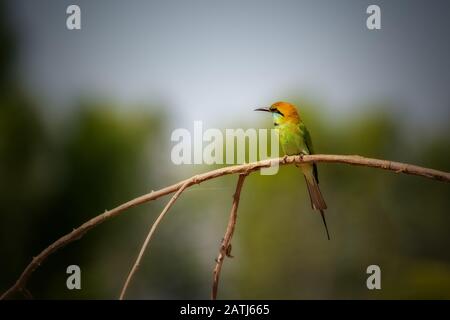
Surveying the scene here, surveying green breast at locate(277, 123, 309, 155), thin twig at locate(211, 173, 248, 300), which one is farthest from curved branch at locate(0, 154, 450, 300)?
green breast at locate(277, 123, 309, 155)

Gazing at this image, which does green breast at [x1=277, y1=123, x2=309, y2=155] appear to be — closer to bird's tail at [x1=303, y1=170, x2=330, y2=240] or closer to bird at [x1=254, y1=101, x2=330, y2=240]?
bird at [x1=254, y1=101, x2=330, y2=240]

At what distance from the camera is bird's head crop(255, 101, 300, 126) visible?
119 inches

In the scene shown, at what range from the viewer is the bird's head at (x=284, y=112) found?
3.02 meters

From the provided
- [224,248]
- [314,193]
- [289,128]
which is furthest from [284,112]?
[224,248]

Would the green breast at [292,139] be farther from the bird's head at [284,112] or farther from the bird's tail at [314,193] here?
the bird's tail at [314,193]

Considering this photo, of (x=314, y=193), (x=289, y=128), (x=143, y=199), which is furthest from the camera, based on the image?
(x=289, y=128)

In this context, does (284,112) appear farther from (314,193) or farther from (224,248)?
Result: (224,248)

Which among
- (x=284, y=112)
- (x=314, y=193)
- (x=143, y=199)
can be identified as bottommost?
(x=314, y=193)

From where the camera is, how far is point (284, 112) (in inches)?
119

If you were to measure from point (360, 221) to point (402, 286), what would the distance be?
1.11 metres

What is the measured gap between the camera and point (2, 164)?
7145 millimetres

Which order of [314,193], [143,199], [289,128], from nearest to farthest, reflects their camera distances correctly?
[143,199]
[314,193]
[289,128]

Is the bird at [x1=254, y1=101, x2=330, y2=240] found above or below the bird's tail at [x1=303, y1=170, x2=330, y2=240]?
above
